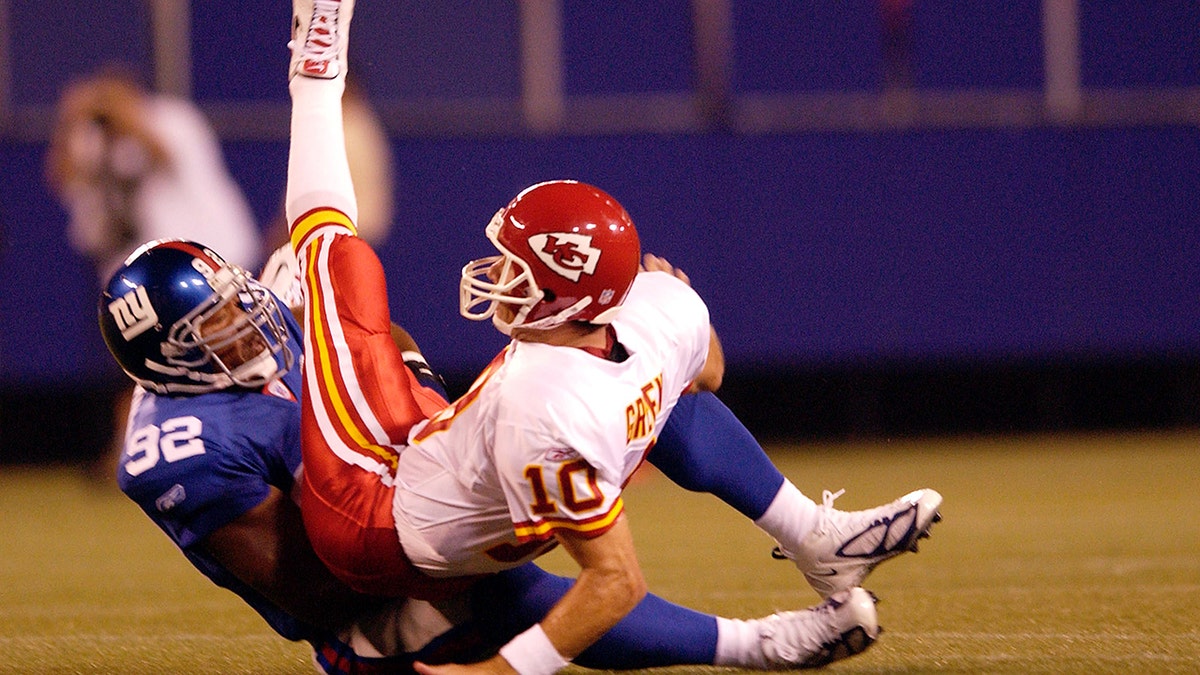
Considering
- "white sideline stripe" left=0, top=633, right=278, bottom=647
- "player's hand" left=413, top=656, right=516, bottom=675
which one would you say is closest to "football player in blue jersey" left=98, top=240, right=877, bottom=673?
"player's hand" left=413, top=656, right=516, bottom=675

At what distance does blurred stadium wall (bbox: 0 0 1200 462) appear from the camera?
7102mm

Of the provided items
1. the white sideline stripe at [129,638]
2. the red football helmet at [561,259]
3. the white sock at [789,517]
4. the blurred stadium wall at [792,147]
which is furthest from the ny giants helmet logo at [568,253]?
the blurred stadium wall at [792,147]

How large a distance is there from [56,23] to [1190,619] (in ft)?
18.7

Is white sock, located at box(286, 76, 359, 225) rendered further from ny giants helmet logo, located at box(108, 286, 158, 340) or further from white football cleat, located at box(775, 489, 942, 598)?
white football cleat, located at box(775, 489, 942, 598)

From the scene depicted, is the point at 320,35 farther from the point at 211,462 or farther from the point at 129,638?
the point at 129,638

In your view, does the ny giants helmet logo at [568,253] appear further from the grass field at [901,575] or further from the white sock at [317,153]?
the grass field at [901,575]

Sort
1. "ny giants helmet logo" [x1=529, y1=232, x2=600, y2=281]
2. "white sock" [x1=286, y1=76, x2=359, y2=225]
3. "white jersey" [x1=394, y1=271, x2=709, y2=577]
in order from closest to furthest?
"white jersey" [x1=394, y1=271, x2=709, y2=577], "ny giants helmet logo" [x1=529, y1=232, x2=600, y2=281], "white sock" [x1=286, y1=76, x2=359, y2=225]

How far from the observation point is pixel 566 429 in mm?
2172

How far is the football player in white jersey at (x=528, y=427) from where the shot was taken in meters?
2.21

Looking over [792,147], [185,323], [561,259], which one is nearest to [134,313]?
[185,323]

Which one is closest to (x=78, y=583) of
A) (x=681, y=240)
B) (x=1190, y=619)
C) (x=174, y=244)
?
(x=174, y=244)

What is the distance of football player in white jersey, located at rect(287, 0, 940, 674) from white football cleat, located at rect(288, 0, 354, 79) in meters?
0.38

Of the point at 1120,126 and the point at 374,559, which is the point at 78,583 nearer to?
the point at 374,559

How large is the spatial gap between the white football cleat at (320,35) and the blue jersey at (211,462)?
61 centimetres
